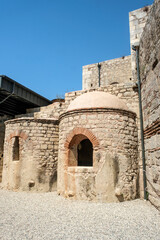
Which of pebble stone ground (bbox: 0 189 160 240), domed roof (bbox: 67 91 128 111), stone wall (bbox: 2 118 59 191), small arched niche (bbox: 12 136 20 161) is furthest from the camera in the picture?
small arched niche (bbox: 12 136 20 161)

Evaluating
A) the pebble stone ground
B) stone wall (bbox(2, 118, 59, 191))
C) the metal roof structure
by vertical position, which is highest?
the metal roof structure

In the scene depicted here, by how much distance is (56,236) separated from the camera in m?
3.25

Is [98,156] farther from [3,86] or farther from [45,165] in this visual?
[3,86]

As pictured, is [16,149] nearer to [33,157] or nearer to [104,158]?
[33,157]

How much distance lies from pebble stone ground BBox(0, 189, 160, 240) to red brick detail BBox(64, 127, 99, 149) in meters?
1.86

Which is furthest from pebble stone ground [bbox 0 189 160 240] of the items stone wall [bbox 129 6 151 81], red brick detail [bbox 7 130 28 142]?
stone wall [bbox 129 6 151 81]

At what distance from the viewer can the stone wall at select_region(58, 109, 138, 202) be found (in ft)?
18.6

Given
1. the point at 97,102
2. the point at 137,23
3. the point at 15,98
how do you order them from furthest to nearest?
Answer: the point at 15,98 < the point at 137,23 < the point at 97,102

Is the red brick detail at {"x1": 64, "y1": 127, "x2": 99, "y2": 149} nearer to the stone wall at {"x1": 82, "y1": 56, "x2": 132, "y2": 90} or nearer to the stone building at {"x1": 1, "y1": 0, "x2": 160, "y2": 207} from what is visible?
the stone building at {"x1": 1, "y1": 0, "x2": 160, "y2": 207}

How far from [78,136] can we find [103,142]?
1.04 m

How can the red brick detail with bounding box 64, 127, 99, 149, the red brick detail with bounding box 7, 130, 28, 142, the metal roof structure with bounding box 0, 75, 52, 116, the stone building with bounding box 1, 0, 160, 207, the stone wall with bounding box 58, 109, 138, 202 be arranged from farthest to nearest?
the metal roof structure with bounding box 0, 75, 52, 116 → the red brick detail with bounding box 7, 130, 28, 142 → the red brick detail with bounding box 64, 127, 99, 149 → the stone wall with bounding box 58, 109, 138, 202 → the stone building with bounding box 1, 0, 160, 207

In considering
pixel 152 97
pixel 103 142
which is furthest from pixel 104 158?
pixel 152 97

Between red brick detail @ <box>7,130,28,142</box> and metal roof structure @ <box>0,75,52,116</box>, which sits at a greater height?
metal roof structure @ <box>0,75,52,116</box>

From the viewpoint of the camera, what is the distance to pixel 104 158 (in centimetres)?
582
